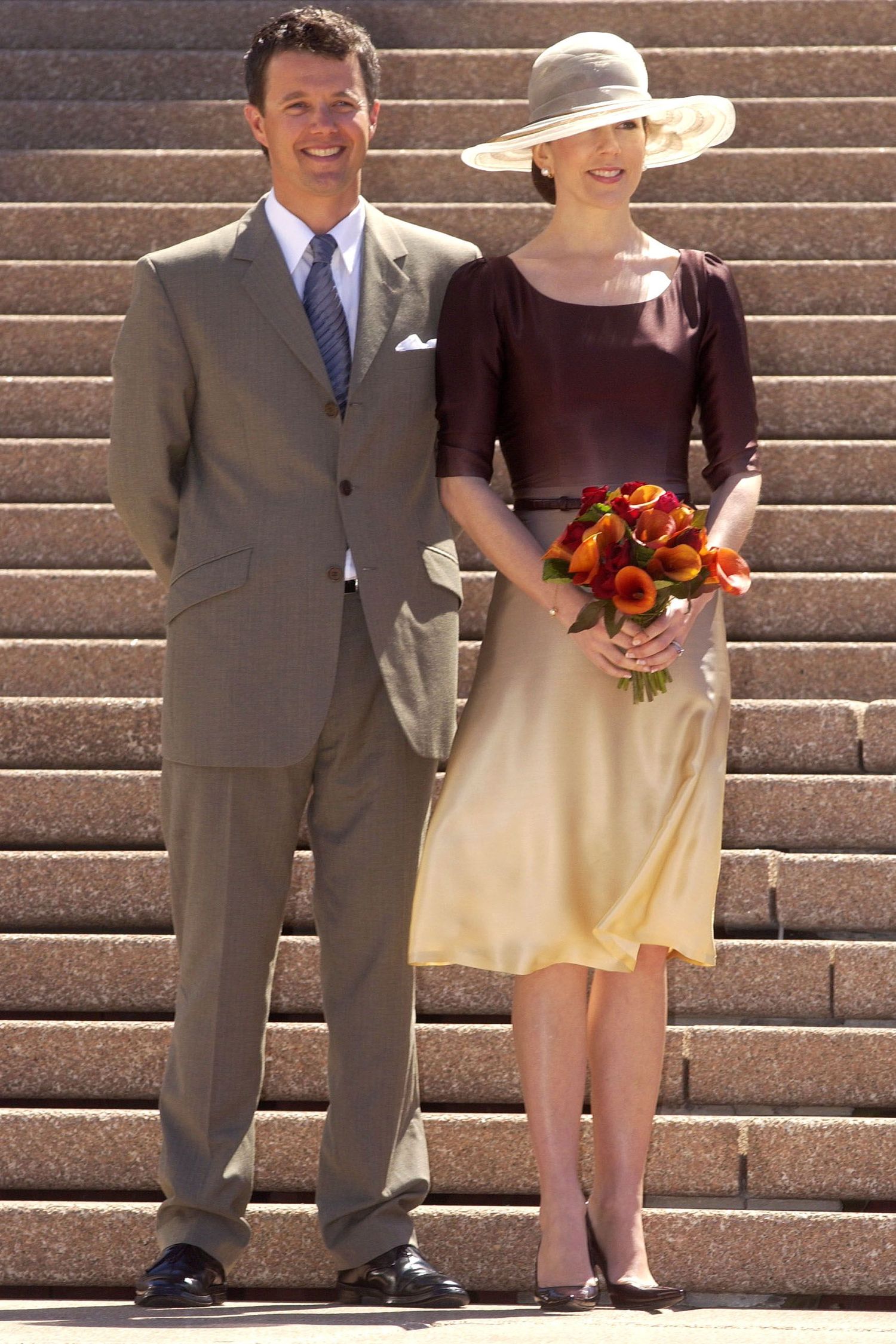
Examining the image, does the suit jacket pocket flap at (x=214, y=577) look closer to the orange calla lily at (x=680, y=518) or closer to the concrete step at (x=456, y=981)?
the orange calla lily at (x=680, y=518)

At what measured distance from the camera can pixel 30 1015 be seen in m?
4.21

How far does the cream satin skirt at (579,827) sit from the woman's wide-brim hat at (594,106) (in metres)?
0.74

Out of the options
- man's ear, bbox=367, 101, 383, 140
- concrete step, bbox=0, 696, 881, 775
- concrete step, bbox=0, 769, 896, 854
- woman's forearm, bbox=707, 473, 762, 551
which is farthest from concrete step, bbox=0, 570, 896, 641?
man's ear, bbox=367, 101, 383, 140

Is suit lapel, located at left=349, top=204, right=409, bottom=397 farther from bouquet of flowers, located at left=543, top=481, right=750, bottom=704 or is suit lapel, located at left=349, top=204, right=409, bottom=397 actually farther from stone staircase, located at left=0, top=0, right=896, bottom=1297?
stone staircase, located at left=0, top=0, right=896, bottom=1297

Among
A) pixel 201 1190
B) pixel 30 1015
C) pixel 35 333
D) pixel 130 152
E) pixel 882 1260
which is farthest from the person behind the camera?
pixel 130 152

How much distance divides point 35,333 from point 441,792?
305 centimetres

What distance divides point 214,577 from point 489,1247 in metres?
1.48

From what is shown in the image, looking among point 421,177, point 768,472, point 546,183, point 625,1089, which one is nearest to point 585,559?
point 546,183

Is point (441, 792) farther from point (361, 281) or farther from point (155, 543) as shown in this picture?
point (361, 281)

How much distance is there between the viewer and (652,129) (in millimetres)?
3561

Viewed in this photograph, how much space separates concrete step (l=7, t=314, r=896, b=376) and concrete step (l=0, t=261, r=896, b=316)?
0.10 meters

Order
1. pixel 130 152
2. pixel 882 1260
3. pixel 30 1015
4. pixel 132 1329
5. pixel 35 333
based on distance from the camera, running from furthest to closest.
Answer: pixel 130 152 < pixel 35 333 < pixel 30 1015 < pixel 882 1260 < pixel 132 1329

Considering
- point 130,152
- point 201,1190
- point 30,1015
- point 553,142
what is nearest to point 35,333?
→ point 130,152

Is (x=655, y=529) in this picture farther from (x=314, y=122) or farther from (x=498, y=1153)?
(x=498, y=1153)
